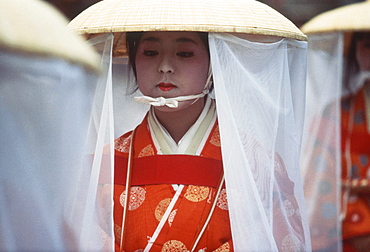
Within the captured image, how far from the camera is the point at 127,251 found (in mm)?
2004

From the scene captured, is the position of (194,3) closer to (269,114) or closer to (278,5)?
(269,114)

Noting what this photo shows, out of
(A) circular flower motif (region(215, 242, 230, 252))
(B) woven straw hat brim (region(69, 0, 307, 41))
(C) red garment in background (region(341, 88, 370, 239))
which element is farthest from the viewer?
(C) red garment in background (region(341, 88, 370, 239))

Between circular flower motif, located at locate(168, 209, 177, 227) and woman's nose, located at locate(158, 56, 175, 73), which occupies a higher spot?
woman's nose, located at locate(158, 56, 175, 73)

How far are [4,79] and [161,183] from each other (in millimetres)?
1009

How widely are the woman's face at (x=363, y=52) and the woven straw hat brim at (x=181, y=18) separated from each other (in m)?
1.07

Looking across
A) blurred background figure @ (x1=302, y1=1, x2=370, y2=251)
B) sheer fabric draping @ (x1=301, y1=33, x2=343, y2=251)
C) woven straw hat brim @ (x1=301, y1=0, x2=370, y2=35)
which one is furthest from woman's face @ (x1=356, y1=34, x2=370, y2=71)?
sheer fabric draping @ (x1=301, y1=33, x2=343, y2=251)

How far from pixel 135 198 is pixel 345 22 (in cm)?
142

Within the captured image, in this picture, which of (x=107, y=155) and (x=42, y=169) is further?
(x=107, y=155)

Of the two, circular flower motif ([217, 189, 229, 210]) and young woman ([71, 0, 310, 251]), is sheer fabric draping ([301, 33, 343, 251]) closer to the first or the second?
young woman ([71, 0, 310, 251])

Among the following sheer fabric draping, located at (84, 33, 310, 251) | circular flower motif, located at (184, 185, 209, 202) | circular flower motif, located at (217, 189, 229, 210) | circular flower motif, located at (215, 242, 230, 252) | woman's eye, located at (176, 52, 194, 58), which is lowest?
circular flower motif, located at (215, 242, 230, 252)

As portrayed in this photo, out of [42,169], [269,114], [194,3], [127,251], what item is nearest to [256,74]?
[269,114]

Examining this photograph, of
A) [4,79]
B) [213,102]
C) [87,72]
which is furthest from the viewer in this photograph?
[213,102]

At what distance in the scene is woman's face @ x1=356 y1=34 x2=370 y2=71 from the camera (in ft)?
9.51

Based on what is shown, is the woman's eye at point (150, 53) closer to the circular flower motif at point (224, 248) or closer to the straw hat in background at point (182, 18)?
the straw hat in background at point (182, 18)
